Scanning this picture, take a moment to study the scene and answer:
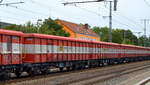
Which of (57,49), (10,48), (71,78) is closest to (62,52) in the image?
(57,49)

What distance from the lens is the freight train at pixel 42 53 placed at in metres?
19.1

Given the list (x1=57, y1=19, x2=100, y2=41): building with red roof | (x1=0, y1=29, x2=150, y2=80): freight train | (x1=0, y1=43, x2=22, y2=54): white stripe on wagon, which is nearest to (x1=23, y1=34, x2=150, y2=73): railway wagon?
(x1=0, y1=29, x2=150, y2=80): freight train

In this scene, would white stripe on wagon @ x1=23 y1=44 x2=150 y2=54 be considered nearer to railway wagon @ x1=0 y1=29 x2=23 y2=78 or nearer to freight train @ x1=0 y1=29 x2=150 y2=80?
freight train @ x1=0 y1=29 x2=150 y2=80

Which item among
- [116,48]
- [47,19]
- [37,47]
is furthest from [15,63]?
[47,19]

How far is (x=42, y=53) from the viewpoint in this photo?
23359 mm

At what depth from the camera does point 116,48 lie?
4397cm

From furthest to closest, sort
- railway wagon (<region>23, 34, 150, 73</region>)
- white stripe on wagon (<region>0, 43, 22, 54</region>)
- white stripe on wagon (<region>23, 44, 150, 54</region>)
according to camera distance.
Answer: railway wagon (<region>23, 34, 150, 73</region>)
white stripe on wagon (<region>23, 44, 150, 54</region>)
white stripe on wagon (<region>0, 43, 22, 54</region>)

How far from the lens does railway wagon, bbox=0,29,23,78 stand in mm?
18453

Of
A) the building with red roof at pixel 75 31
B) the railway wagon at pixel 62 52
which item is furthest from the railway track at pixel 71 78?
the building with red roof at pixel 75 31

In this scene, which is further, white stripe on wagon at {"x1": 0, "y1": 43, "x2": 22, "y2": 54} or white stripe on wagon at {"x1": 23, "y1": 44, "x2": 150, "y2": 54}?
white stripe on wagon at {"x1": 23, "y1": 44, "x2": 150, "y2": 54}

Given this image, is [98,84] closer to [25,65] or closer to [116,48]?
[25,65]

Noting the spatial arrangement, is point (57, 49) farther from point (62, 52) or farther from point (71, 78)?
point (71, 78)

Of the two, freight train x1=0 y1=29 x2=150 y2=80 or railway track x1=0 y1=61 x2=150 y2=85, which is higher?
freight train x1=0 y1=29 x2=150 y2=80

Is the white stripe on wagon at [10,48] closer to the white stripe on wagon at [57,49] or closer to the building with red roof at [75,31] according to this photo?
the white stripe on wagon at [57,49]
